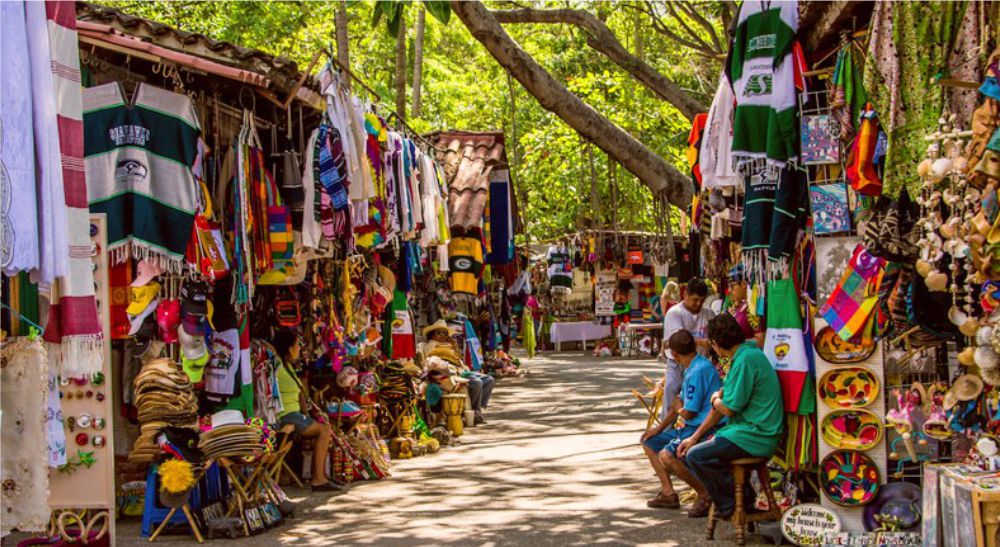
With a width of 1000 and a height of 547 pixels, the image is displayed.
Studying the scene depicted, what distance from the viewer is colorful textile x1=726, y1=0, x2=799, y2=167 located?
7.39m

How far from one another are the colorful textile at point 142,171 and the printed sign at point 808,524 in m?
4.31

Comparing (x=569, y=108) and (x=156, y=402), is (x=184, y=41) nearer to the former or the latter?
(x=156, y=402)

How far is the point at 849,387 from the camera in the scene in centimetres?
738

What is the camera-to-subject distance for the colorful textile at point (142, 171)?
7.75m

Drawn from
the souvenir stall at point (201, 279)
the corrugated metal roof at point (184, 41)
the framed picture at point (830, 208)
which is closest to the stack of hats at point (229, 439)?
the souvenir stall at point (201, 279)

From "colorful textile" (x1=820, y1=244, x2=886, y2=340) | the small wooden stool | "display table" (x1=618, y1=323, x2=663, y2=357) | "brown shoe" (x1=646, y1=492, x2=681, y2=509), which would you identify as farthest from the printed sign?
"display table" (x1=618, y1=323, x2=663, y2=357)

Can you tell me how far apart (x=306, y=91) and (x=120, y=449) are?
3035mm

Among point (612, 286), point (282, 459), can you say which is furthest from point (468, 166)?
point (612, 286)

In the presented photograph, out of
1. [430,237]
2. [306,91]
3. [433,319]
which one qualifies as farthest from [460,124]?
[306,91]

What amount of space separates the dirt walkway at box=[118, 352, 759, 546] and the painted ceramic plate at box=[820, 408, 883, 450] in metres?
1.05

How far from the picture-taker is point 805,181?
24.9 feet

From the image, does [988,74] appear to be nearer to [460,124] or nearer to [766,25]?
[766,25]

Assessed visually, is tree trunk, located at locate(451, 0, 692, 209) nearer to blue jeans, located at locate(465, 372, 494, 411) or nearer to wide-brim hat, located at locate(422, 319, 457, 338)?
wide-brim hat, located at locate(422, 319, 457, 338)

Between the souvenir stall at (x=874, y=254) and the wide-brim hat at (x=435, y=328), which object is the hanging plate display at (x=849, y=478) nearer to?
the souvenir stall at (x=874, y=254)
